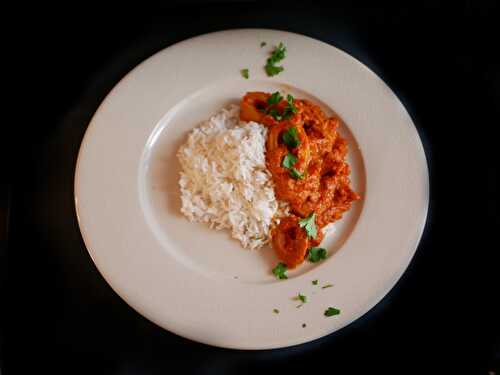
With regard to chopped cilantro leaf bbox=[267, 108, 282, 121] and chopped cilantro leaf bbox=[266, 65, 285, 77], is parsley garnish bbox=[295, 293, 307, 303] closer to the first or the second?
chopped cilantro leaf bbox=[267, 108, 282, 121]

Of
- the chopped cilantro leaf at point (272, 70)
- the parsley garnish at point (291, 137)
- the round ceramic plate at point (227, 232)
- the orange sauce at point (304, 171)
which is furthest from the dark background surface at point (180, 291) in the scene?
the parsley garnish at point (291, 137)

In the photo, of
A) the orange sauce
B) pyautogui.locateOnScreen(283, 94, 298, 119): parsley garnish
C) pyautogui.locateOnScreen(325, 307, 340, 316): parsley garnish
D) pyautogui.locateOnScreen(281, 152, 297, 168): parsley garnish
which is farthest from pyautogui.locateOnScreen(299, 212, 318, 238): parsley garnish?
pyautogui.locateOnScreen(283, 94, 298, 119): parsley garnish

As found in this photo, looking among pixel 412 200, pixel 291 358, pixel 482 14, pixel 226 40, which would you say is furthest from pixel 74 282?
pixel 482 14

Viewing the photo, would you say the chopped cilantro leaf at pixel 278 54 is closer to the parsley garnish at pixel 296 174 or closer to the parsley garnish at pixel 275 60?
the parsley garnish at pixel 275 60

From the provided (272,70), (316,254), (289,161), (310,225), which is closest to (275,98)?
(272,70)

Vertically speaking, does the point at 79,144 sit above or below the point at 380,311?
above

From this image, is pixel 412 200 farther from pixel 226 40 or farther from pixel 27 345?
pixel 27 345
